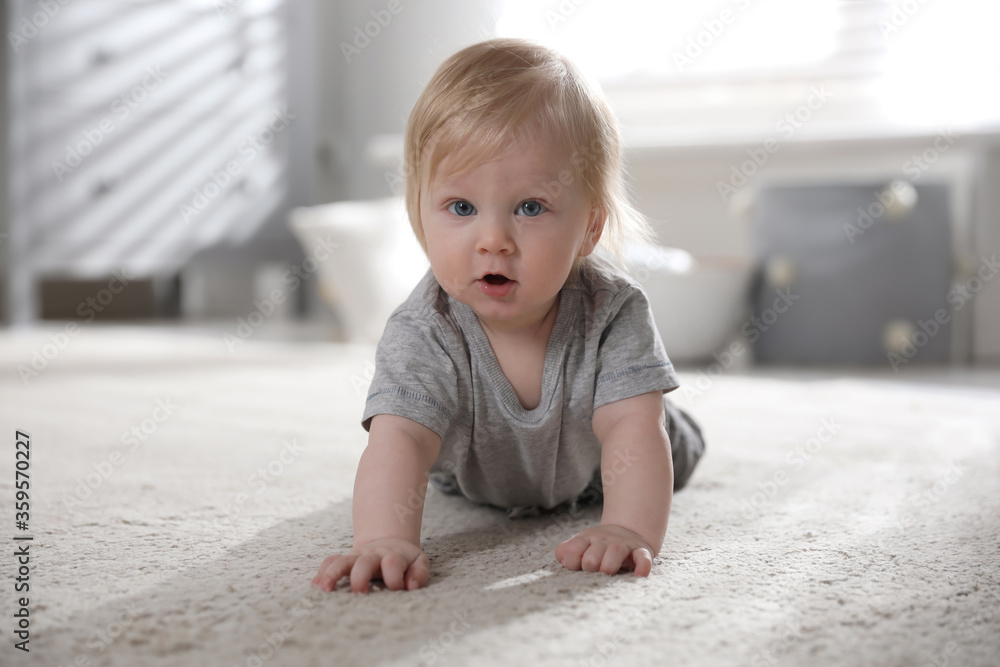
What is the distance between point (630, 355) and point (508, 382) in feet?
0.29

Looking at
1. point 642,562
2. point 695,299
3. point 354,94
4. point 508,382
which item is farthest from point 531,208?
point 354,94

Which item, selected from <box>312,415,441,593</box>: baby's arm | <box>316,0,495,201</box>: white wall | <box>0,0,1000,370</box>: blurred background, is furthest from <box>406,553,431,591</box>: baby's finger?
<box>316,0,495,201</box>: white wall

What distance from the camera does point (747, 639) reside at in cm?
42

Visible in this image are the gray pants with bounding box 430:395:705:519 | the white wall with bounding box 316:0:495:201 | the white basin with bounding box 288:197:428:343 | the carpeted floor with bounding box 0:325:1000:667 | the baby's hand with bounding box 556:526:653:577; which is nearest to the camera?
the carpeted floor with bounding box 0:325:1000:667

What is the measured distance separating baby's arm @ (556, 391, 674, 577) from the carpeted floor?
0.02m

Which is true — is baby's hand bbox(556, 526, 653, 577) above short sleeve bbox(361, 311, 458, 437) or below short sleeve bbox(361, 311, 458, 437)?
below

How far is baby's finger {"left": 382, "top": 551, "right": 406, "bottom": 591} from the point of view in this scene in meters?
0.48

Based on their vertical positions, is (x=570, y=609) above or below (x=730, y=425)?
above

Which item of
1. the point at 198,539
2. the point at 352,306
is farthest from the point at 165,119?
the point at 198,539

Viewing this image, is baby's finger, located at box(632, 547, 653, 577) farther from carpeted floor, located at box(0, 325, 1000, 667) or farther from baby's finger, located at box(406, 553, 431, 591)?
baby's finger, located at box(406, 553, 431, 591)

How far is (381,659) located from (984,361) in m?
1.75

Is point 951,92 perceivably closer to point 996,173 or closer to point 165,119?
point 996,173

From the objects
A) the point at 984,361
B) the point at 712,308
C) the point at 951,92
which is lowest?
the point at 984,361

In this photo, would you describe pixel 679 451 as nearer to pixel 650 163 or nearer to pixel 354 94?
pixel 650 163
